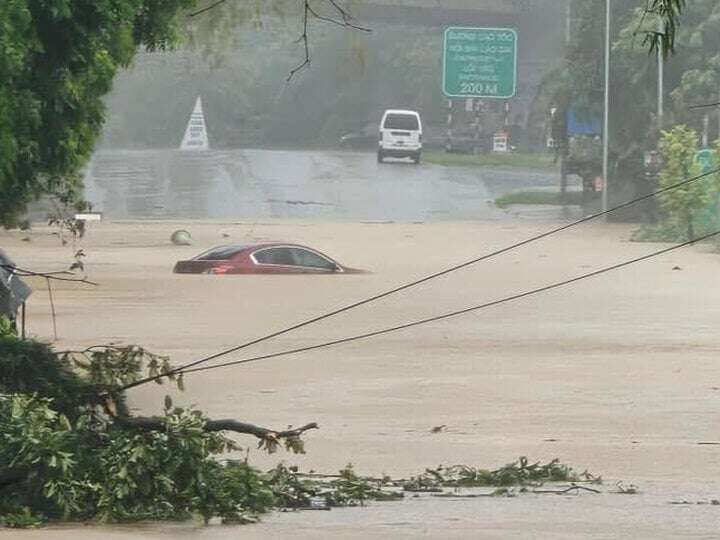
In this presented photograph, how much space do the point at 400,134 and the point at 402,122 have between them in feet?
2.51

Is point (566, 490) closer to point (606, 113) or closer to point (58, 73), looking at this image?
point (58, 73)

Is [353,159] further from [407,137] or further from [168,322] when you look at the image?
[168,322]

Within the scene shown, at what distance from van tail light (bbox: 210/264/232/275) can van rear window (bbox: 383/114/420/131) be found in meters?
22.0

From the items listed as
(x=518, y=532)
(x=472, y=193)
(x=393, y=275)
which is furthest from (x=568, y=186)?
(x=518, y=532)

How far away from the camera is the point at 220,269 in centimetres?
3547

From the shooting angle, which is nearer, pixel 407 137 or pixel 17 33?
pixel 17 33

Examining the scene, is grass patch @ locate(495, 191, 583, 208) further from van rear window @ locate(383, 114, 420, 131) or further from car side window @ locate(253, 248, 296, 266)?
car side window @ locate(253, 248, 296, 266)

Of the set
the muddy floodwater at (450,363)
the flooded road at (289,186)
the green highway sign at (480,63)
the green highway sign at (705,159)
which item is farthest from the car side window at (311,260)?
the flooded road at (289,186)

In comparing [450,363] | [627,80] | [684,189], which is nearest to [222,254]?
[450,363]

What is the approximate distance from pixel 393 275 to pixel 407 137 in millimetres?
21039

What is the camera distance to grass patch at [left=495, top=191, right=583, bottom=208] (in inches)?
2119

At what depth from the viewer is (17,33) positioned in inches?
648

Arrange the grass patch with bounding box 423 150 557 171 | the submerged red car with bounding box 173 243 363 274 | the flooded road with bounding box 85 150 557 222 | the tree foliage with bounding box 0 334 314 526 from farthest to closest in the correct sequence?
the grass patch with bounding box 423 150 557 171, the flooded road with bounding box 85 150 557 222, the submerged red car with bounding box 173 243 363 274, the tree foliage with bounding box 0 334 314 526

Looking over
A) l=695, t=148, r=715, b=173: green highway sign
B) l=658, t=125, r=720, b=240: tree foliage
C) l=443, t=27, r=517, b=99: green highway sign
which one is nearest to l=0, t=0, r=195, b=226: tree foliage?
l=658, t=125, r=720, b=240: tree foliage
